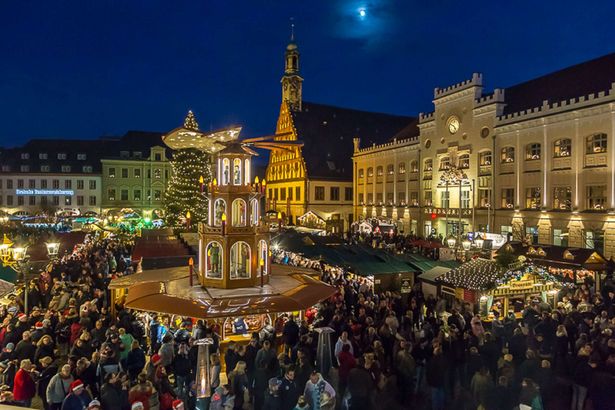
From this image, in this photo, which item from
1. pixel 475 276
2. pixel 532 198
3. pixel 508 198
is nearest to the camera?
pixel 475 276

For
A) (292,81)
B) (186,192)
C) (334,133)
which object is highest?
(292,81)

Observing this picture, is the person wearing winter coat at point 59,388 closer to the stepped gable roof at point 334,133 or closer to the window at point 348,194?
the stepped gable roof at point 334,133

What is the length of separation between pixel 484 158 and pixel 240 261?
83.6 ft

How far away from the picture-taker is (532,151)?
3012cm

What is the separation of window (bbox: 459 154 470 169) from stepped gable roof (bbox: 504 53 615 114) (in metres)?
4.49

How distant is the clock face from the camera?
1416 inches

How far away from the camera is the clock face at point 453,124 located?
3597cm

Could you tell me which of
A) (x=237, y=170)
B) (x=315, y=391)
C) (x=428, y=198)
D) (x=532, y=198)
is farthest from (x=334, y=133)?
(x=315, y=391)

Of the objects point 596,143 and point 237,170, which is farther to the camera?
point 596,143

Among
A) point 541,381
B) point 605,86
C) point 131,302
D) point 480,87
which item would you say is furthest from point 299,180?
point 541,381

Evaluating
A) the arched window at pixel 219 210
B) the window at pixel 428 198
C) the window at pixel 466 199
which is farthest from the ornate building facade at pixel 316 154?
the arched window at pixel 219 210

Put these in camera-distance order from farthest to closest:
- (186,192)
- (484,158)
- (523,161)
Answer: (484,158) < (186,192) < (523,161)

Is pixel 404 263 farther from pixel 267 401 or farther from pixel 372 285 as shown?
pixel 267 401

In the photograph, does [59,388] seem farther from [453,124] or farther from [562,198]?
[453,124]
